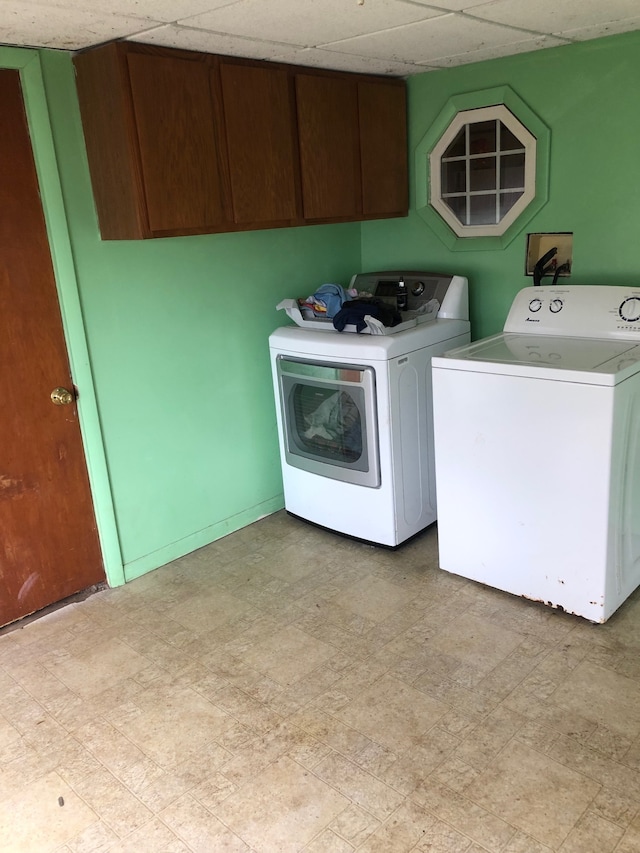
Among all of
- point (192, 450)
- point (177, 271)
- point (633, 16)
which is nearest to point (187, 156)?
point (177, 271)

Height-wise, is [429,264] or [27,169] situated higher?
[27,169]

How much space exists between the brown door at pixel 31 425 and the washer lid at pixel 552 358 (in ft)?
4.88

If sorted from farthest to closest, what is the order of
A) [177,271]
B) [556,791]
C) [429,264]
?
[429,264] < [177,271] < [556,791]

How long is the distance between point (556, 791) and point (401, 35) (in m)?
2.45

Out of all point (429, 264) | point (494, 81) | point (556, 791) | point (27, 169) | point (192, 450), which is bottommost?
point (556, 791)

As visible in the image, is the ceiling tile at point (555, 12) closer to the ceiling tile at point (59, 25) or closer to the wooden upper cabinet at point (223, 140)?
the wooden upper cabinet at point (223, 140)

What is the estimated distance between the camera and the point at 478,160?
312 cm

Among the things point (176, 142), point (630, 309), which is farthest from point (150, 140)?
point (630, 309)

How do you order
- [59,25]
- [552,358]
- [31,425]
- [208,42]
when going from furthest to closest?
[31,425] → [552,358] → [208,42] → [59,25]

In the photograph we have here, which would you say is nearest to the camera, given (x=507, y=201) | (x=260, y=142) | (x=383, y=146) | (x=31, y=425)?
(x=31, y=425)

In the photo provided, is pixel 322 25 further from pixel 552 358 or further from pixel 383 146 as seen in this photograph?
pixel 552 358

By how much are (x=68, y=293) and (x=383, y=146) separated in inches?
64.0

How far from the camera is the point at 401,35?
2391 millimetres

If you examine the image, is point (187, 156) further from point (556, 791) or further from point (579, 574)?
point (556, 791)
